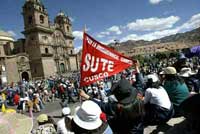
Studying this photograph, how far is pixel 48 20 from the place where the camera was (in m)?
55.2

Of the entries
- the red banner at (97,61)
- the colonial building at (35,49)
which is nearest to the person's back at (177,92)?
the red banner at (97,61)

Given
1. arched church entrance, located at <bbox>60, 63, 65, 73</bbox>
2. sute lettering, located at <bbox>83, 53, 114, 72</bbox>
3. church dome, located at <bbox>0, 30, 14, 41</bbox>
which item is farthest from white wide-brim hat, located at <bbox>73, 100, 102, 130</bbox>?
church dome, located at <bbox>0, 30, 14, 41</bbox>

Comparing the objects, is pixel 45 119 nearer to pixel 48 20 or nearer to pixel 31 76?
pixel 31 76

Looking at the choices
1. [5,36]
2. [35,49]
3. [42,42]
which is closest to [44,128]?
[35,49]

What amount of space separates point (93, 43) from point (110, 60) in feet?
1.72

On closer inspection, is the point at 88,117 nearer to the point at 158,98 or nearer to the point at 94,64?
the point at 158,98

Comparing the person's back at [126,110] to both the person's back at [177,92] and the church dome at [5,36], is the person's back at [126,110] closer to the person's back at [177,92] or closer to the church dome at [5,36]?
the person's back at [177,92]

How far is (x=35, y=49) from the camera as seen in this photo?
4997cm

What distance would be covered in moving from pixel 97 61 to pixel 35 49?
4711 centimetres

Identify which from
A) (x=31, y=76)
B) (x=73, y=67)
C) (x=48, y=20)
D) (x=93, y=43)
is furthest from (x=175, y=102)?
(x=73, y=67)

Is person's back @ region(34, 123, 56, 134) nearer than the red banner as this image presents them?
Yes

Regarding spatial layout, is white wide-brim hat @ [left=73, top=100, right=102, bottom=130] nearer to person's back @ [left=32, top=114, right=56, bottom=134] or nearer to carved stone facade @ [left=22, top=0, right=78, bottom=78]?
person's back @ [left=32, top=114, right=56, bottom=134]

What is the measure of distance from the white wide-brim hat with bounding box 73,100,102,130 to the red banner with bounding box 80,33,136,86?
1967 millimetres

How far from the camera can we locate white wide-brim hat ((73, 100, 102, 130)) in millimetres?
2664
